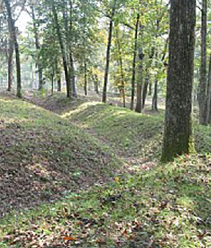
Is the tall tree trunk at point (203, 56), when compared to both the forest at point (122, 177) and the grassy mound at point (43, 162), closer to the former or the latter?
the forest at point (122, 177)

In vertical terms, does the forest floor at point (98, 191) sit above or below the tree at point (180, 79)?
below

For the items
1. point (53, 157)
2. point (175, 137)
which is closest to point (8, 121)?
point (53, 157)

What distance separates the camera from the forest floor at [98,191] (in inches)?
147

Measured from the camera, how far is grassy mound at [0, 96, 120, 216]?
242 inches

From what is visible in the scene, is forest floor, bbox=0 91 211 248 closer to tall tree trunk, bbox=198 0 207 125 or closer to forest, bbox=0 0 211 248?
forest, bbox=0 0 211 248

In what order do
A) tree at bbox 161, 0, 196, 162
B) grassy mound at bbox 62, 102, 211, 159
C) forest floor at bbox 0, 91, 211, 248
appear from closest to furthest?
1. forest floor at bbox 0, 91, 211, 248
2. tree at bbox 161, 0, 196, 162
3. grassy mound at bbox 62, 102, 211, 159

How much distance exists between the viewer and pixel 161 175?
5.98 meters

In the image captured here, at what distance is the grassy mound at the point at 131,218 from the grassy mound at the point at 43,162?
801 mm

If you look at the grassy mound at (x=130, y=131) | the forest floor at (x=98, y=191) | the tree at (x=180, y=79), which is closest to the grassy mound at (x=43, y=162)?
the forest floor at (x=98, y=191)

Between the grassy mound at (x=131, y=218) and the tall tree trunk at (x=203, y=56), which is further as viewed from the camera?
the tall tree trunk at (x=203, y=56)

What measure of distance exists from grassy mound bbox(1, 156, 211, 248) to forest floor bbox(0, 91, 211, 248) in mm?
13

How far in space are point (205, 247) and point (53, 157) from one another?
531 cm

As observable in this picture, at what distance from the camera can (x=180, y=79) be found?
21.5 feet

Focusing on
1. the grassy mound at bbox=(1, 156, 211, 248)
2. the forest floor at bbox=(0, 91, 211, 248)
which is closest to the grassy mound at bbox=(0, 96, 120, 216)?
the forest floor at bbox=(0, 91, 211, 248)
